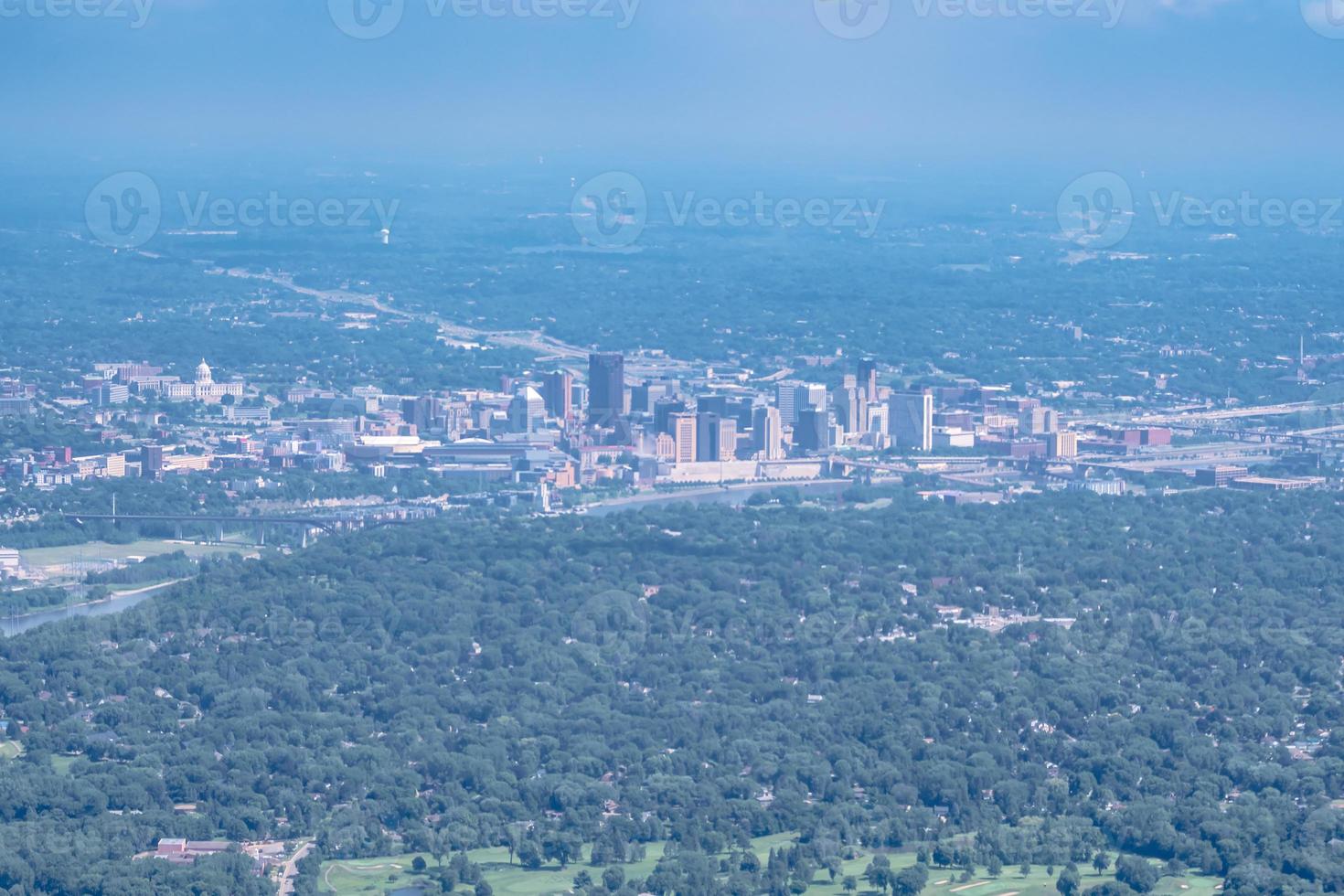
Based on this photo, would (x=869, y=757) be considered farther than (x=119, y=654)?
No

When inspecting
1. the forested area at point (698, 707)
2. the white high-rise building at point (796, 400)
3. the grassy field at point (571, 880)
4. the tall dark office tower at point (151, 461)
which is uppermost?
the white high-rise building at point (796, 400)

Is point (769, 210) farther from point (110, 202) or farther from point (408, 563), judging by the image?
point (408, 563)

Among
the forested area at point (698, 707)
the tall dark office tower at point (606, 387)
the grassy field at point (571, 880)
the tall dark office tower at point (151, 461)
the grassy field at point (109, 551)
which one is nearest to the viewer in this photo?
the grassy field at point (571, 880)

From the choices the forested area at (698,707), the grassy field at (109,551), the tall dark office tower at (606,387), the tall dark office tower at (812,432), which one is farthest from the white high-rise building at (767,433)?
the grassy field at (109,551)

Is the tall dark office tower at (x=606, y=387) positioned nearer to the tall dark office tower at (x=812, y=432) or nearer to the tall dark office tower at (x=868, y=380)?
the tall dark office tower at (x=812, y=432)

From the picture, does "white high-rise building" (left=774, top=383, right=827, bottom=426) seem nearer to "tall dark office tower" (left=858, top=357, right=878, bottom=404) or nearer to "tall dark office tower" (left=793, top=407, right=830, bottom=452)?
"tall dark office tower" (left=858, top=357, right=878, bottom=404)

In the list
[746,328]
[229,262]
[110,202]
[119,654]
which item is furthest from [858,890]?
[110,202]
